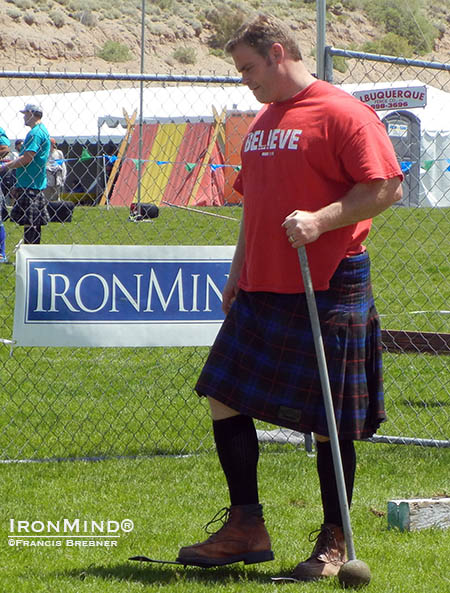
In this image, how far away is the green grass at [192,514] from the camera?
3328 mm

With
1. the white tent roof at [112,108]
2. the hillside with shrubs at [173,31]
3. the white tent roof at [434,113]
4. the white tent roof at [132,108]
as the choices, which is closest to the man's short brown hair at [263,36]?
the white tent roof at [434,113]

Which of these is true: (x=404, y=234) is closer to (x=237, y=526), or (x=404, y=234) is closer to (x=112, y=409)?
(x=112, y=409)

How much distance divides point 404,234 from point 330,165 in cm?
1053

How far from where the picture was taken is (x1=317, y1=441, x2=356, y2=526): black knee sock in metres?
3.36

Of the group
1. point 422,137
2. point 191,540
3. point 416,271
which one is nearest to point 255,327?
point 191,540

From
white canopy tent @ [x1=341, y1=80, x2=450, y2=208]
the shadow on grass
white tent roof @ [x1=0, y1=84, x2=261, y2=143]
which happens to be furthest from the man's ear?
white tent roof @ [x1=0, y1=84, x2=261, y2=143]

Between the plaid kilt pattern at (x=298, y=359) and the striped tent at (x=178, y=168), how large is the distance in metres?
15.0

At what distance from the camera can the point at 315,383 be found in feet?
10.8

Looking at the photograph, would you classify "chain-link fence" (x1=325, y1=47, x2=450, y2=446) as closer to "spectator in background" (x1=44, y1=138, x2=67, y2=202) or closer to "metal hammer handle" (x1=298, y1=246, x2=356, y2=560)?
"metal hammer handle" (x1=298, y1=246, x2=356, y2=560)

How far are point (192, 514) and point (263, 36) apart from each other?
1907 millimetres

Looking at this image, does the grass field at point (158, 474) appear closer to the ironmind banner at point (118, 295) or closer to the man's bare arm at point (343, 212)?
the ironmind banner at point (118, 295)

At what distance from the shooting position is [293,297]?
3.29m

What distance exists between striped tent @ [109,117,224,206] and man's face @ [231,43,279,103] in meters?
15.0

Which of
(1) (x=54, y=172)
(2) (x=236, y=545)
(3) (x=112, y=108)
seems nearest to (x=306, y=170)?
(2) (x=236, y=545)
